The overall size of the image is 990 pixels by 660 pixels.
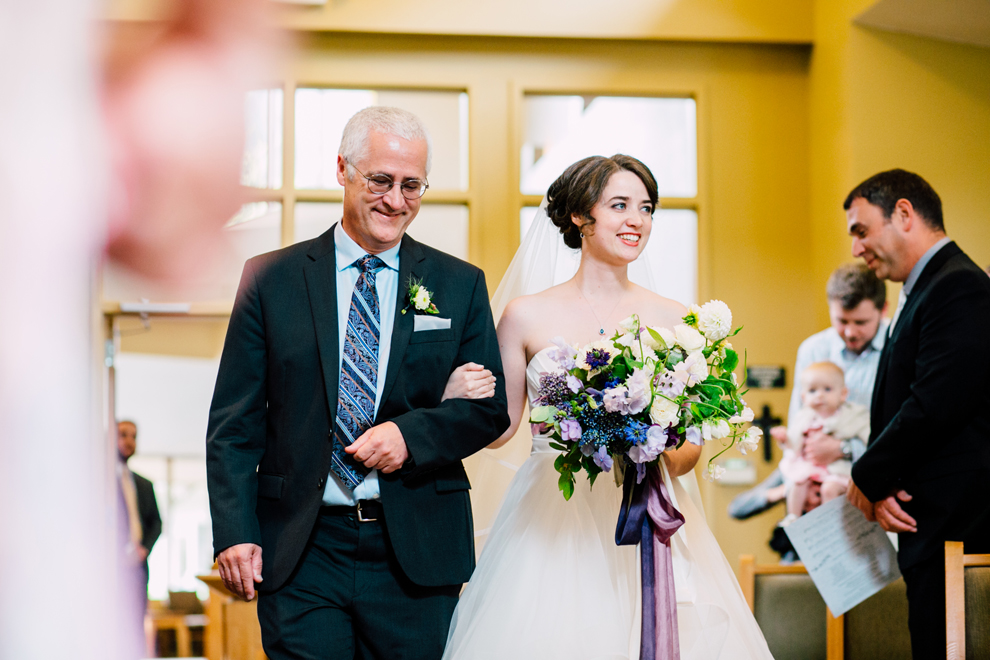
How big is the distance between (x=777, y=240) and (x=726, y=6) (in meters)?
1.28

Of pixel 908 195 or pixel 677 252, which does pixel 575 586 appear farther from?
pixel 677 252

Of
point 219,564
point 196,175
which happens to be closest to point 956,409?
point 219,564

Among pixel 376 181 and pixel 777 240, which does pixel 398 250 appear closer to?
pixel 376 181

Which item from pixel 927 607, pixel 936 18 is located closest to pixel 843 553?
pixel 927 607

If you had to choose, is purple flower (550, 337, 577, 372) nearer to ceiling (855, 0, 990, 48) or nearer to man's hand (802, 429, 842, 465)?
man's hand (802, 429, 842, 465)

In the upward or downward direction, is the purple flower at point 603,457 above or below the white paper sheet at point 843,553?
above

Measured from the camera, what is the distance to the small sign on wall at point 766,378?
192 inches

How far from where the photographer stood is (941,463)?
8.33 ft

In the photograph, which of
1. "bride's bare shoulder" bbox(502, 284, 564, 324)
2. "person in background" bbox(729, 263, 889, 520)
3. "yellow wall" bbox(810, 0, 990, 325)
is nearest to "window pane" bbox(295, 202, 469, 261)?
"person in background" bbox(729, 263, 889, 520)

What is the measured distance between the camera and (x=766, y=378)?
4879mm

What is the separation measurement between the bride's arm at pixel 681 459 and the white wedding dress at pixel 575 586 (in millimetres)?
Result: 34

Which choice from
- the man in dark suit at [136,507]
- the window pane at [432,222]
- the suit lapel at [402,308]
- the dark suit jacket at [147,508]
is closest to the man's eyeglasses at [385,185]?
the suit lapel at [402,308]

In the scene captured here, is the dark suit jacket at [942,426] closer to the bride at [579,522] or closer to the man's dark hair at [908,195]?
the man's dark hair at [908,195]

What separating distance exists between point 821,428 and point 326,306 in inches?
96.9
